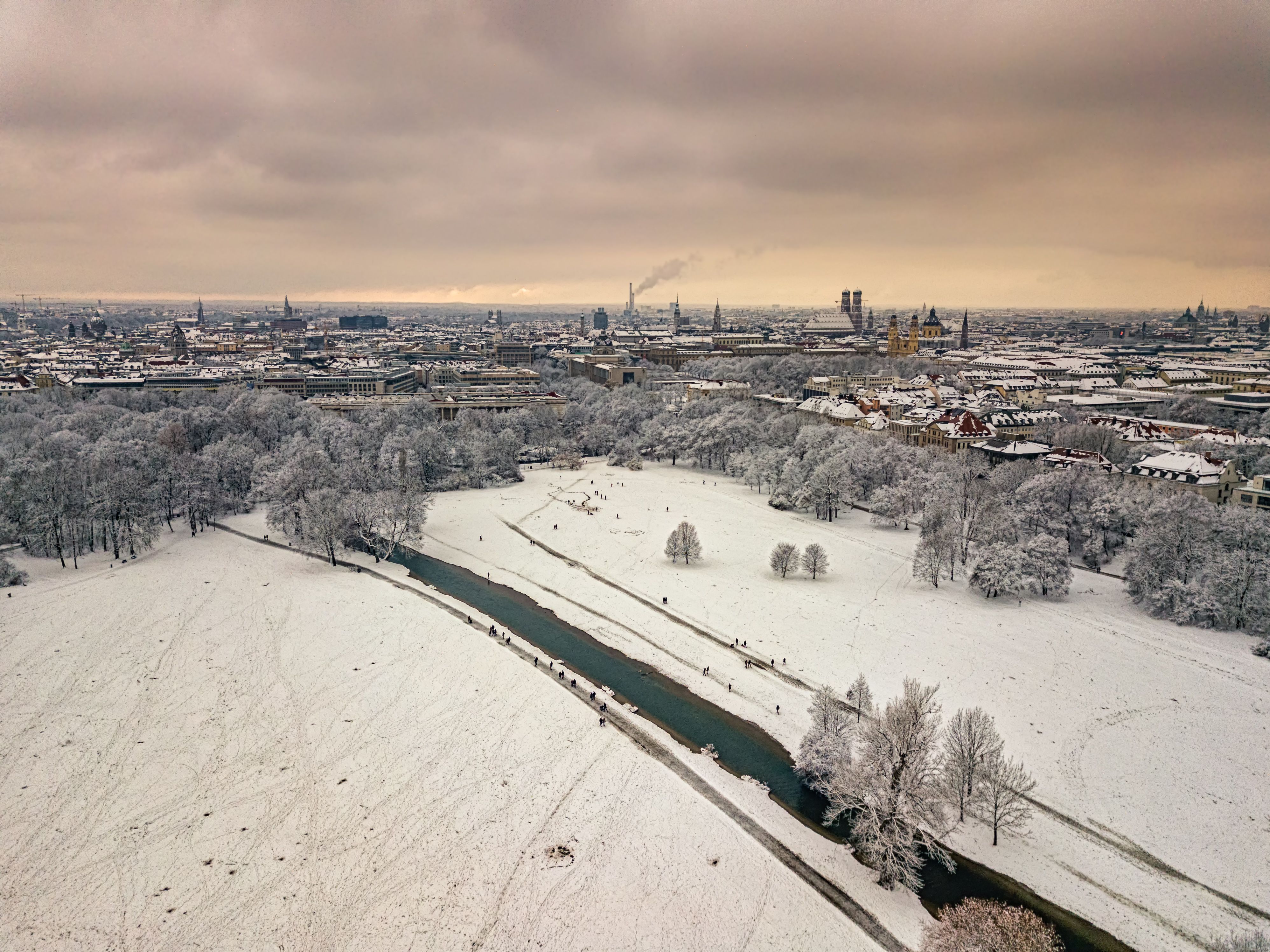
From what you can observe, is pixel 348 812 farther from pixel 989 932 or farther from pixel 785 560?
pixel 785 560

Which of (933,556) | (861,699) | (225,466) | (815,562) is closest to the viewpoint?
(861,699)

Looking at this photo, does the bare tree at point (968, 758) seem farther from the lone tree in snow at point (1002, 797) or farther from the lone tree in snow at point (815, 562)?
the lone tree in snow at point (815, 562)

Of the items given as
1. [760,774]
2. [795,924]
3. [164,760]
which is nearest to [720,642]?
[760,774]

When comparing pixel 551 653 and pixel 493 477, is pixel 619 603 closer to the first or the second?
pixel 551 653

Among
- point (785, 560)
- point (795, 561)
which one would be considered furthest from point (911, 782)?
point (795, 561)

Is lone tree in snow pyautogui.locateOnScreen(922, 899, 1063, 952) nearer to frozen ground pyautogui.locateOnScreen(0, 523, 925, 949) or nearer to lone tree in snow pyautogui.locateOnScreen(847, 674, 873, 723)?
frozen ground pyautogui.locateOnScreen(0, 523, 925, 949)
